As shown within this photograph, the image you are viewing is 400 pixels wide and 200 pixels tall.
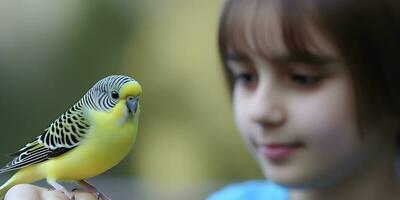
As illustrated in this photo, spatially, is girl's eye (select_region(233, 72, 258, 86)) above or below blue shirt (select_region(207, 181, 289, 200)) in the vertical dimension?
above

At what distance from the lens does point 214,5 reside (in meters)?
0.95

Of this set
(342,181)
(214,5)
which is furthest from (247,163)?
(342,181)

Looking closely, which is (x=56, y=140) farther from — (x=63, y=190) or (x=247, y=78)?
(x=247, y=78)

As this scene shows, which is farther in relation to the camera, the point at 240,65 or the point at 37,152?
the point at 240,65

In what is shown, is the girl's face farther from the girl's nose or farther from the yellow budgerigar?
the yellow budgerigar

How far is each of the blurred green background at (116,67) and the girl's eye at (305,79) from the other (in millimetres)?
145

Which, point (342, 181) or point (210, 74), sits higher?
point (210, 74)

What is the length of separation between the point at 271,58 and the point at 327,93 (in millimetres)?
66

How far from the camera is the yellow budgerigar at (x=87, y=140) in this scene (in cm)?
45

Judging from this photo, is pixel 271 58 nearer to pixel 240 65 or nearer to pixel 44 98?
pixel 240 65

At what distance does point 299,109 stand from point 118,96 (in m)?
0.22

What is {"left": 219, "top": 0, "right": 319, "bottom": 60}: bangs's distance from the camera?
590mm

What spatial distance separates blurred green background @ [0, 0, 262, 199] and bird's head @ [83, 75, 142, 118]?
142 millimetres

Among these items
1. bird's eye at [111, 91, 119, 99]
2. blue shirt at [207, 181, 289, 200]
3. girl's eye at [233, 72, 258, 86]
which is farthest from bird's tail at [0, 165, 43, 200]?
blue shirt at [207, 181, 289, 200]
